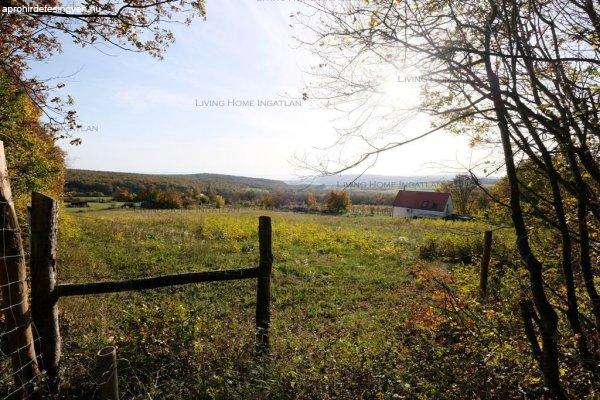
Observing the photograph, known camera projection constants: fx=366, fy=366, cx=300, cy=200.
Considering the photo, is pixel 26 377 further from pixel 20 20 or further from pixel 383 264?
pixel 383 264

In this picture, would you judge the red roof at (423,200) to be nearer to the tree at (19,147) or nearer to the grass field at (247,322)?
the grass field at (247,322)

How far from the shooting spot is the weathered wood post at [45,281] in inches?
120

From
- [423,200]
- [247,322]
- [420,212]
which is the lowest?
[247,322]

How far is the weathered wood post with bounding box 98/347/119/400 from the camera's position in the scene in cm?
282

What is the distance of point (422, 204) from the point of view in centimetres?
5825

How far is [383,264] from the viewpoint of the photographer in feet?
46.6

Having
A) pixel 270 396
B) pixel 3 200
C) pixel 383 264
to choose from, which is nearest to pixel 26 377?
pixel 3 200

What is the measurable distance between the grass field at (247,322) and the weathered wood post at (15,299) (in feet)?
1.54

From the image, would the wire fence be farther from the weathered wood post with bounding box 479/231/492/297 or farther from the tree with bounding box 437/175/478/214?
the tree with bounding box 437/175/478/214

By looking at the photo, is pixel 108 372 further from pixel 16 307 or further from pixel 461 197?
pixel 461 197

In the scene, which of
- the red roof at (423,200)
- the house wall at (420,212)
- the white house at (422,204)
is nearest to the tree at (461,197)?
the white house at (422,204)

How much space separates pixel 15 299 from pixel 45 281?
260 mm

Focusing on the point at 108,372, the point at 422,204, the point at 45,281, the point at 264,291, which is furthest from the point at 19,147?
the point at 422,204

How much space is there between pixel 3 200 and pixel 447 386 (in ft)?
13.8
